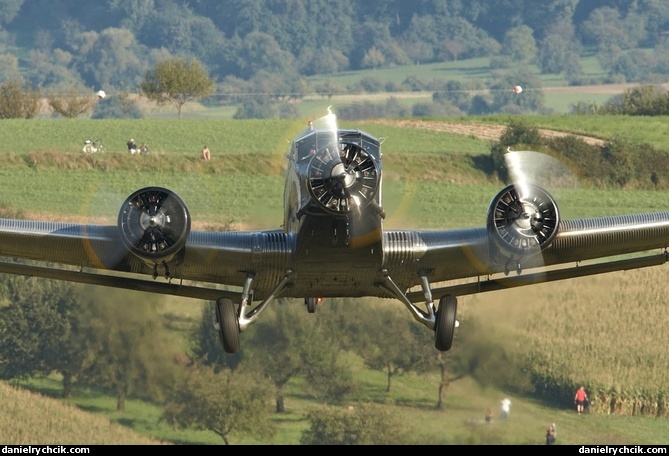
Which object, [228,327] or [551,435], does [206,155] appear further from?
[228,327]

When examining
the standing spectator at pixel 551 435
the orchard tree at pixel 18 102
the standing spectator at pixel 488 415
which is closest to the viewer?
the standing spectator at pixel 488 415

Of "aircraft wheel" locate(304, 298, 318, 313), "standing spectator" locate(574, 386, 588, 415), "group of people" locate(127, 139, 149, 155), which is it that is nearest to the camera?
"aircraft wheel" locate(304, 298, 318, 313)

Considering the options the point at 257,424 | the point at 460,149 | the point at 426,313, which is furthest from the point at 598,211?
the point at 426,313

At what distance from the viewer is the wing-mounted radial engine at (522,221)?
25781 millimetres

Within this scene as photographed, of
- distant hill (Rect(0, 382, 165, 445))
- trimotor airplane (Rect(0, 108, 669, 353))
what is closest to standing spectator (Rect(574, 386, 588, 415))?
distant hill (Rect(0, 382, 165, 445))

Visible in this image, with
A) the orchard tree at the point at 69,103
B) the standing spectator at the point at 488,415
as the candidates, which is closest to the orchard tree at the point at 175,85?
the orchard tree at the point at 69,103

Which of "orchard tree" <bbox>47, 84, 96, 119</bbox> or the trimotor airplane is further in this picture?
"orchard tree" <bbox>47, 84, 96, 119</bbox>

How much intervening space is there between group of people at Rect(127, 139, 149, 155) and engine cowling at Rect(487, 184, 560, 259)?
56957 mm

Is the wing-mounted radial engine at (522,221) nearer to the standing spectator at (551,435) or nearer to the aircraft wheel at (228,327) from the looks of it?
the aircraft wheel at (228,327)

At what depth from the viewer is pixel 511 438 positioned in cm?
3838

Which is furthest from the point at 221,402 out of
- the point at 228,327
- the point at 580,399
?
the point at 228,327

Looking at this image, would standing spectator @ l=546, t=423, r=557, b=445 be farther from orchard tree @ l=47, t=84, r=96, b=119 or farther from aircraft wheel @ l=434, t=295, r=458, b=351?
orchard tree @ l=47, t=84, r=96, b=119

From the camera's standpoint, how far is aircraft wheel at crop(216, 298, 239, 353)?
1025 inches

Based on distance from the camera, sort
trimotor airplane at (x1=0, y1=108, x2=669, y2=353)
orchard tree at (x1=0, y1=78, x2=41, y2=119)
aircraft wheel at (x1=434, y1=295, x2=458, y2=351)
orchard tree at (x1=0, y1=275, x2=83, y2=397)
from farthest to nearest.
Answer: orchard tree at (x1=0, y1=78, x2=41, y2=119) → orchard tree at (x1=0, y1=275, x2=83, y2=397) → aircraft wheel at (x1=434, y1=295, x2=458, y2=351) → trimotor airplane at (x1=0, y1=108, x2=669, y2=353)
